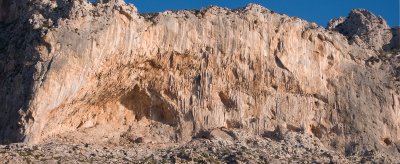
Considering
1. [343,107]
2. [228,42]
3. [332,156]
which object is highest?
[228,42]

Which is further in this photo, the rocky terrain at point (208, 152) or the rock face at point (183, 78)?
the rock face at point (183, 78)

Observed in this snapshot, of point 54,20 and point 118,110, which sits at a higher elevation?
point 54,20

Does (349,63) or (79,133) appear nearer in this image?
(79,133)

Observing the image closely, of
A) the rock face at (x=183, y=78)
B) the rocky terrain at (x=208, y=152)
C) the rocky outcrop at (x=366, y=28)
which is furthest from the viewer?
the rocky outcrop at (x=366, y=28)

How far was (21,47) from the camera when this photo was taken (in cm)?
4006

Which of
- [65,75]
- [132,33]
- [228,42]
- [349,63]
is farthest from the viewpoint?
[349,63]

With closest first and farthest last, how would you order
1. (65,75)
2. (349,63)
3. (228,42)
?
(65,75), (228,42), (349,63)

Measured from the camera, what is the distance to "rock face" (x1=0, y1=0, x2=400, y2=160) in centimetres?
3834

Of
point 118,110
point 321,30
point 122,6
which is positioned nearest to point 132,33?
point 122,6

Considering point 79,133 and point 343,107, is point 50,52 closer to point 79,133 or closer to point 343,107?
point 79,133

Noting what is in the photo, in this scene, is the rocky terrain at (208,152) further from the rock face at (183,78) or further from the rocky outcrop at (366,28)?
the rocky outcrop at (366,28)

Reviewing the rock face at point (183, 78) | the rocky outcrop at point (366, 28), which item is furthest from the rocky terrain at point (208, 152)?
the rocky outcrop at point (366, 28)

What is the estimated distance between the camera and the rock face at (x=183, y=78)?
3834 centimetres

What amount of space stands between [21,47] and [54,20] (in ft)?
7.01
